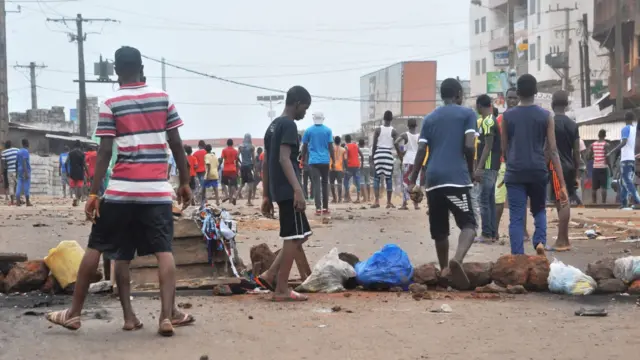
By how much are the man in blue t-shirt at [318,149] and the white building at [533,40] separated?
42.4 metres

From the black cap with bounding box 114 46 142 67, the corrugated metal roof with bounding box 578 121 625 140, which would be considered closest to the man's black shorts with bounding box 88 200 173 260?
the black cap with bounding box 114 46 142 67

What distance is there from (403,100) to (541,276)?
3159 inches

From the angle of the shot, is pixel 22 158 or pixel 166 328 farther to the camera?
pixel 22 158

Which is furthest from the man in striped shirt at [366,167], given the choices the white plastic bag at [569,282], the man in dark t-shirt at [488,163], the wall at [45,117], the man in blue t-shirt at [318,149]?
the wall at [45,117]

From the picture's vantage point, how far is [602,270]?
7.83 metres

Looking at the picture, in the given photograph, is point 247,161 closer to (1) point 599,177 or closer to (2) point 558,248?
(1) point 599,177

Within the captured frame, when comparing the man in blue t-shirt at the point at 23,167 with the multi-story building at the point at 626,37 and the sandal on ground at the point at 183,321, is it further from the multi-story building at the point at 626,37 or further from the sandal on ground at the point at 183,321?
the multi-story building at the point at 626,37

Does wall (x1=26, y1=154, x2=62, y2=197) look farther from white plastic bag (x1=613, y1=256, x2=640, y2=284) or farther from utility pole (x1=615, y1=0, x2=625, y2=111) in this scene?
white plastic bag (x1=613, y1=256, x2=640, y2=284)

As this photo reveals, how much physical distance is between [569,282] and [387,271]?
1.48 metres

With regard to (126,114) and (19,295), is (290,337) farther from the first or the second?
(19,295)

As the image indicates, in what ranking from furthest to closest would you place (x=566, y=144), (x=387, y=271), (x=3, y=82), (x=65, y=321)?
(x=3, y=82), (x=566, y=144), (x=387, y=271), (x=65, y=321)

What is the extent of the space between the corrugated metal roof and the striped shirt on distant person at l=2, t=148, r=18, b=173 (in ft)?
65.0

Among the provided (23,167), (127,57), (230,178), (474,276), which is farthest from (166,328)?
(23,167)

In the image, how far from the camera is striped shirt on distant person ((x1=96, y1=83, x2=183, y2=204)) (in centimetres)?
578
